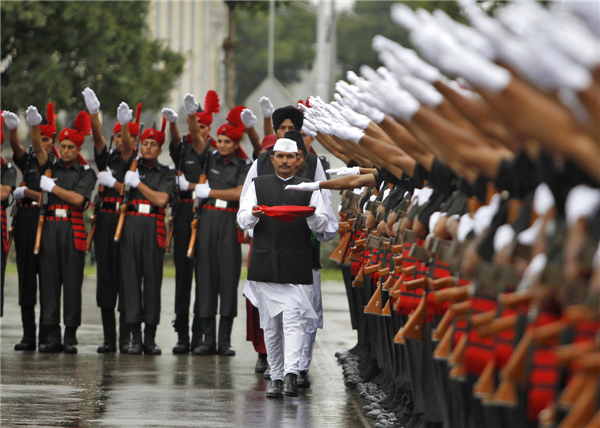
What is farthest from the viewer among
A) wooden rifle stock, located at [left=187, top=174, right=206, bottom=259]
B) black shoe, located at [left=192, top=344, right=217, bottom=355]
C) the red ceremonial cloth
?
black shoe, located at [left=192, top=344, right=217, bottom=355]

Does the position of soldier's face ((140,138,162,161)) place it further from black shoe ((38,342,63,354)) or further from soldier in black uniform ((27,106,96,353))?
black shoe ((38,342,63,354))

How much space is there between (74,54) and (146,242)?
1420 centimetres

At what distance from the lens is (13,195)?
995 cm

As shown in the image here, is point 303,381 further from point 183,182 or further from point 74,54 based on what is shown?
point 74,54

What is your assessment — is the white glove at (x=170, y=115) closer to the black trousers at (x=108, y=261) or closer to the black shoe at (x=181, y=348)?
the black trousers at (x=108, y=261)

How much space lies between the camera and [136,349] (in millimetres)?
9797

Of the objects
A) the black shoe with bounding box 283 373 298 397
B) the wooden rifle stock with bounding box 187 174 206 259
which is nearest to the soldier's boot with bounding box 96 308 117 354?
the wooden rifle stock with bounding box 187 174 206 259

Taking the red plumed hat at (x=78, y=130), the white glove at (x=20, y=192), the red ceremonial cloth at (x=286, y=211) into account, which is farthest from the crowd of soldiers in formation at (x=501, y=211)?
the white glove at (x=20, y=192)

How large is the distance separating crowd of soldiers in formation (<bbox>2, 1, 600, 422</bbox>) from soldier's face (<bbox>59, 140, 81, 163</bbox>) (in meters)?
4.66

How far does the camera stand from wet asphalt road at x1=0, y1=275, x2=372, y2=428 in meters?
6.62

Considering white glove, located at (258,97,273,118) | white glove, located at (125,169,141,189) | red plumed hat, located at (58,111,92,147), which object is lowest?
white glove, located at (125,169,141,189)

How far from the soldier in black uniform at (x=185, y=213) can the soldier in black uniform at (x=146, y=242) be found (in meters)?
0.20

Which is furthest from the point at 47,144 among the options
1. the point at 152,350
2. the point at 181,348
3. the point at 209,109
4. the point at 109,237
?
the point at 181,348

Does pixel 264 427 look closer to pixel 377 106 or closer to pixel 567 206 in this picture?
pixel 377 106
